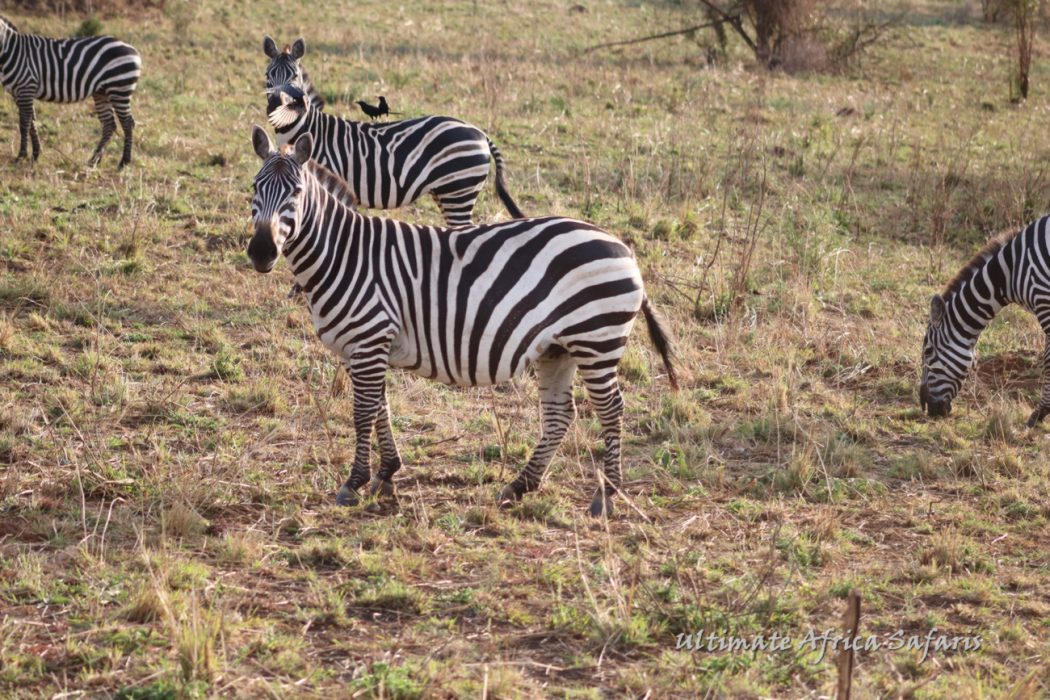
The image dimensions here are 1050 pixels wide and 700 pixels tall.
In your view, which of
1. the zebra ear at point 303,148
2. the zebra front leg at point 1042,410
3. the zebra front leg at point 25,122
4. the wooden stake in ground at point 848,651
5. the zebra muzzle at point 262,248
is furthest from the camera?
the zebra front leg at point 25,122

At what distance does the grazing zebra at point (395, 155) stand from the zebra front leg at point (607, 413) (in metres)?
4.32

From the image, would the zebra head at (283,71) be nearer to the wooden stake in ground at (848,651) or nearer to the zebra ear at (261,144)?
the zebra ear at (261,144)

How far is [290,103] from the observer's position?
10.1 m

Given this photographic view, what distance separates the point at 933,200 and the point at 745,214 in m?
2.47

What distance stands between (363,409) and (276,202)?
1.33m

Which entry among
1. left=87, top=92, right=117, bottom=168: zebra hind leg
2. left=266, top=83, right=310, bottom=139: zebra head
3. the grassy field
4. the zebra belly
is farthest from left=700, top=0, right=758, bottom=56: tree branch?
the zebra belly

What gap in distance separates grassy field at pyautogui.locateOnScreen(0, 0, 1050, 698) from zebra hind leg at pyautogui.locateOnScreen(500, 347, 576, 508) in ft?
0.67

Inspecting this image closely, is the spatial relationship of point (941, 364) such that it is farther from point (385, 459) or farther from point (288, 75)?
point (288, 75)

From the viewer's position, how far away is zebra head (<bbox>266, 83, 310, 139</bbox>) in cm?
1002

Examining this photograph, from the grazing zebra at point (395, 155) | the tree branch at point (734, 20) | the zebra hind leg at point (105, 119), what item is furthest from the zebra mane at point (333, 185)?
the tree branch at point (734, 20)

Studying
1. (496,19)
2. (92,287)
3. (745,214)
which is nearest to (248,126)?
(92,287)

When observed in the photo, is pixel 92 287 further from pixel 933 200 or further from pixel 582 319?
pixel 933 200

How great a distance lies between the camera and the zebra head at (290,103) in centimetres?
1002

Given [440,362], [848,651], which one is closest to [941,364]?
[440,362]
